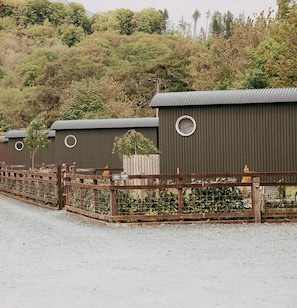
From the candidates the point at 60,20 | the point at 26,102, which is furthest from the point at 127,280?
the point at 60,20

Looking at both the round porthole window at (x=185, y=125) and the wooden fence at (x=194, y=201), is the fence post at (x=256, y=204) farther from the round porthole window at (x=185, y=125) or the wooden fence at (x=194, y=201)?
the round porthole window at (x=185, y=125)

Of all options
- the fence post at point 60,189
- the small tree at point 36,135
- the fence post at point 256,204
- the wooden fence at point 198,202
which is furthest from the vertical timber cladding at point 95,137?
the fence post at point 256,204

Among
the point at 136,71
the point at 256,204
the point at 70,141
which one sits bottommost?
the point at 256,204

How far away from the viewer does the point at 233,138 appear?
20.3 meters

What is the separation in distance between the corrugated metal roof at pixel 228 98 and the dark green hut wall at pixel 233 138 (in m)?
0.16

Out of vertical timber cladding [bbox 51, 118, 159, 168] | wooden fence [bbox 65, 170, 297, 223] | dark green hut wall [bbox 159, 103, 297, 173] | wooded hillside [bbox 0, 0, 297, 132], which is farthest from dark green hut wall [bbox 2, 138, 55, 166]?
wooden fence [bbox 65, 170, 297, 223]

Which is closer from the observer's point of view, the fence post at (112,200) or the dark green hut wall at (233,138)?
the fence post at (112,200)

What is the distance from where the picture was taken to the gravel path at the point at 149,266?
6576mm

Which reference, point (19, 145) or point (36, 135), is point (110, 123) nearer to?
point (36, 135)

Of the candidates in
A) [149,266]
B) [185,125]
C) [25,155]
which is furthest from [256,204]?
[25,155]

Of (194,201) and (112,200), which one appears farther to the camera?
(194,201)

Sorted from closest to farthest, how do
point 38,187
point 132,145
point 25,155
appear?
point 132,145, point 38,187, point 25,155

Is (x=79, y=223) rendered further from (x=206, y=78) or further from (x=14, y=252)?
(x=206, y=78)

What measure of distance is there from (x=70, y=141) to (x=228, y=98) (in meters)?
12.0
